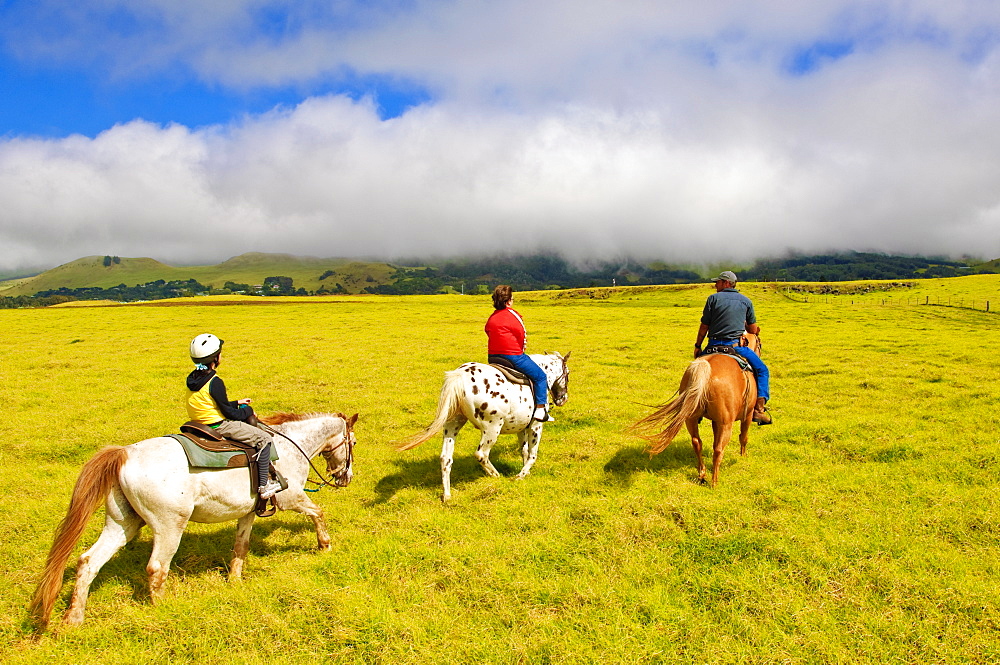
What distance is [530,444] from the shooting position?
33.6 ft

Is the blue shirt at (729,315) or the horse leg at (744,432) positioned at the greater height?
the blue shirt at (729,315)

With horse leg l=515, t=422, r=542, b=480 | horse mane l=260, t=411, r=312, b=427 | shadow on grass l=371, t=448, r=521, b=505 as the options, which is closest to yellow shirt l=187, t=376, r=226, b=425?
horse mane l=260, t=411, r=312, b=427

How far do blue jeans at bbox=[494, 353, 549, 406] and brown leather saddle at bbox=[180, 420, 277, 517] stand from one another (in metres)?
4.81

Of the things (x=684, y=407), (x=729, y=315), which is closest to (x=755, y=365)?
(x=729, y=315)

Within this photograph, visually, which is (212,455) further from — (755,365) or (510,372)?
(755,365)

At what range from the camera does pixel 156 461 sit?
581 cm

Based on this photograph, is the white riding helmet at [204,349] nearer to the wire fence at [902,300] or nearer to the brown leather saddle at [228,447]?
the brown leather saddle at [228,447]

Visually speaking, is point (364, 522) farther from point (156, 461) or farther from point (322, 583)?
point (156, 461)

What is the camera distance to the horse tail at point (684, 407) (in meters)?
9.03

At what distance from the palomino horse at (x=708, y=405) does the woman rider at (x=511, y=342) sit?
201cm

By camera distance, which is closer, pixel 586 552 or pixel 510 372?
pixel 586 552

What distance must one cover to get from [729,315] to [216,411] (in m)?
9.46

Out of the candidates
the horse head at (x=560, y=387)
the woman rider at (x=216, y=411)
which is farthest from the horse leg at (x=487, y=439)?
the woman rider at (x=216, y=411)

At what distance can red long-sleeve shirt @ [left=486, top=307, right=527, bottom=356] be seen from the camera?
31.8ft
